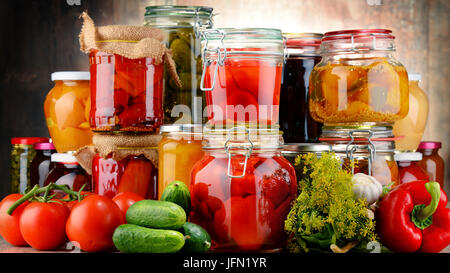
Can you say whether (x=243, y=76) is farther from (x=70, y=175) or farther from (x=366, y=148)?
(x=70, y=175)

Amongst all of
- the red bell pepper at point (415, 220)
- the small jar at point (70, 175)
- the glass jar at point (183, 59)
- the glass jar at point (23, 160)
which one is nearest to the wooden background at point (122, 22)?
the glass jar at point (23, 160)

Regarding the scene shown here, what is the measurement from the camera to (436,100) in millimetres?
1908

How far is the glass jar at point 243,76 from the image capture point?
1067 mm

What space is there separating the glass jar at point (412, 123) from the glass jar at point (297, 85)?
0.22 m

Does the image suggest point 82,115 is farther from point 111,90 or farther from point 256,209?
point 256,209

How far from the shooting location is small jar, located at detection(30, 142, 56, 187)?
1581mm

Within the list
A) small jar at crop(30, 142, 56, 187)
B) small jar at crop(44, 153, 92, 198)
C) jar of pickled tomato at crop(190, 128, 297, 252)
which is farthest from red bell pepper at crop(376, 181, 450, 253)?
small jar at crop(30, 142, 56, 187)

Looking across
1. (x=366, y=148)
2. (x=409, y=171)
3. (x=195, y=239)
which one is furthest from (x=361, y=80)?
(x=195, y=239)

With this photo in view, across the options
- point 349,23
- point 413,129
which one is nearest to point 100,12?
point 349,23

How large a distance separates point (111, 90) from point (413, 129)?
694mm

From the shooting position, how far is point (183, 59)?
51.9 inches

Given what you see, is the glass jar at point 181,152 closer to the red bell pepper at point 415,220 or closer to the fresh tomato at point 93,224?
the fresh tomato at point 93,224

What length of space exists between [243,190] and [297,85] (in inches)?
16.1

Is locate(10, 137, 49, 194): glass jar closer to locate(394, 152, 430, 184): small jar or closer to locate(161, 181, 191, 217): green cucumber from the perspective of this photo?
locate(161, 181, 191, 217): green cucumber
